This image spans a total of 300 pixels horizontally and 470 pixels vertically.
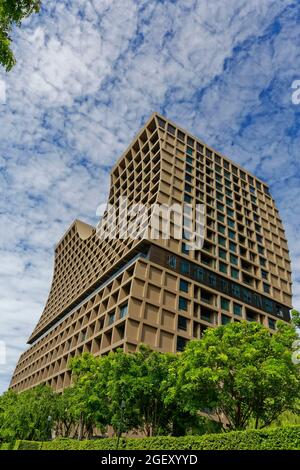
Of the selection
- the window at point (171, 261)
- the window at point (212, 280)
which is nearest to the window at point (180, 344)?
the window at point (171, 261)


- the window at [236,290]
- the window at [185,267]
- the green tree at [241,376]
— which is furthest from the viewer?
the window at [236,290]

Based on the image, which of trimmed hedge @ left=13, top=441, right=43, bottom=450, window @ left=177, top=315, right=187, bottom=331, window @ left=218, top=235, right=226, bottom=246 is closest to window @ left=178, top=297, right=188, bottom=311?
window @ left=177, top=315, right=187, bottom=331

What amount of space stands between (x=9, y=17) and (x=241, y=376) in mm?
20785

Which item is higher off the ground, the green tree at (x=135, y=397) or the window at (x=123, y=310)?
the window at (x=123, y=310)

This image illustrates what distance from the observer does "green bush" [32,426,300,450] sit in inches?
606

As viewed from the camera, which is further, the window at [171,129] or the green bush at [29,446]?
the window at [171,129]

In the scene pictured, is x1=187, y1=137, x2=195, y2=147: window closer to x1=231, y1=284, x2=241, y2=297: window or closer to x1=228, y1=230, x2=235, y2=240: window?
x1=228, y1=230, x2=235, y2=240: window

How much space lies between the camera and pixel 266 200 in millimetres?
82938

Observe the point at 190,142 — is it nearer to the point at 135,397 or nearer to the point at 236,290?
the point at 236,290

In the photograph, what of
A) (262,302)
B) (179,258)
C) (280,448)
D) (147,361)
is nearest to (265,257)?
(262,302)

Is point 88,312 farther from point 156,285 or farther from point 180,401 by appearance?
point 180,401

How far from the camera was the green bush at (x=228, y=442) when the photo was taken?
15391 mm

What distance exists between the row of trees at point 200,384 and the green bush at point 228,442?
2354 millimetres

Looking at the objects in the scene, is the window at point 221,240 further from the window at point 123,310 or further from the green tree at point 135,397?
the green tree at point 135,397
